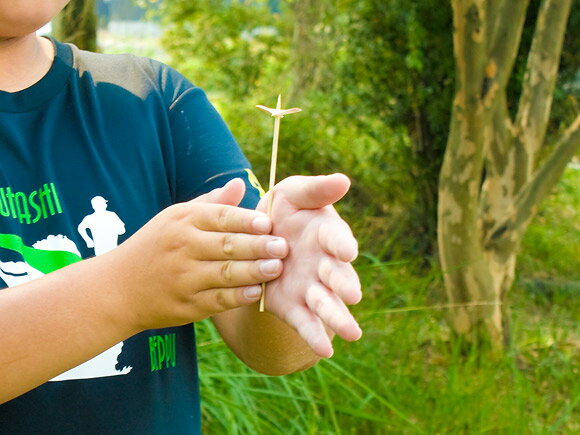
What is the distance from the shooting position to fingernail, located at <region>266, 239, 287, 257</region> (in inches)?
37.7

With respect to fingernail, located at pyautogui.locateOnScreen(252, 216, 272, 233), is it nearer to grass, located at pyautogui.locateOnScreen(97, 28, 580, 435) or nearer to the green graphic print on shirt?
the green graphic print on shirt

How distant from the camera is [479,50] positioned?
332cm

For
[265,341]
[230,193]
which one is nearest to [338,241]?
[230,193]

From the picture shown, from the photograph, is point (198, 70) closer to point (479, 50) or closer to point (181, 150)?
point (479, 50)

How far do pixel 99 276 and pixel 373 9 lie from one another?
4201 mm

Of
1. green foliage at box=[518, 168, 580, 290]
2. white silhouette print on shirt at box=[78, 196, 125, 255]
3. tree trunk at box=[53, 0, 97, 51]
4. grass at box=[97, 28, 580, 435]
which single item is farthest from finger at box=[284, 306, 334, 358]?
green foliage at box=[518, 168, 580, 290]

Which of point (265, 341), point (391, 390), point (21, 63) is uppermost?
point (21, 63)

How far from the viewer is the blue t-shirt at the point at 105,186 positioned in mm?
1194

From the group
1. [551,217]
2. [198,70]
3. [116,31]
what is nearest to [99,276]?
[551,217]

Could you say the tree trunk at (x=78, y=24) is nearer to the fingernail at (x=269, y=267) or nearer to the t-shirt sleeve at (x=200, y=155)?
the t-shirt sleeve at (x=200, y=155)

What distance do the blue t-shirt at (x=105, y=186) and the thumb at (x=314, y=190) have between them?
28 centimetres

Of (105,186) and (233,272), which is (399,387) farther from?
(233,272)

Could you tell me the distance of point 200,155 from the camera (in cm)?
135

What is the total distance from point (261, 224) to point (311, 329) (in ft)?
0.44
